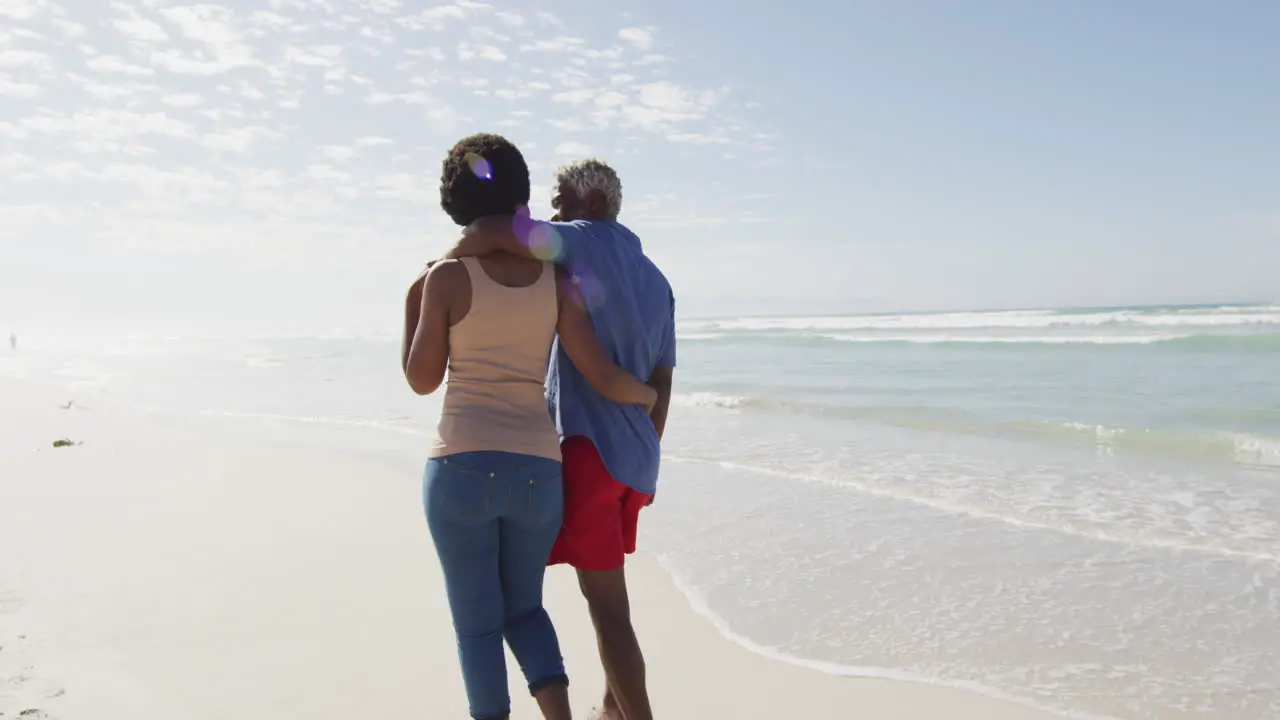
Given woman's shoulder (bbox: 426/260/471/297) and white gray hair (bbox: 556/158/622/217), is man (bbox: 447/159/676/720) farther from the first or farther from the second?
woman's shoulder (bbox: 426/260/471/297)

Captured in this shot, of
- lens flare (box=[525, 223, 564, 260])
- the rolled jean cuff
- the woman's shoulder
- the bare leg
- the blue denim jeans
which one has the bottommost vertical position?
the bare leg

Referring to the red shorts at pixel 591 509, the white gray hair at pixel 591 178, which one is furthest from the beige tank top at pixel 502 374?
the white gray hair at pixel 591 178

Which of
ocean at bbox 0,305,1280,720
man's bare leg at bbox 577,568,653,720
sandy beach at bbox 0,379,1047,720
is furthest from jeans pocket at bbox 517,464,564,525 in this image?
ocean at bbox 0,305,1280,720

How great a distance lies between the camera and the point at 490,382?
2.18m

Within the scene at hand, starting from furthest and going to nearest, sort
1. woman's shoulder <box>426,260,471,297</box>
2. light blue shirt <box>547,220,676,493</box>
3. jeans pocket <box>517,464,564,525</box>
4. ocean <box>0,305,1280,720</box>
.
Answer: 1. ocean <box>0,305,1280,720</box>
2. light blue shirt <box>547,220,676,493</box>
3. jeans pocket <box>517,464,564,525</box>
4. woman's shoulder <box>426,260,471,297</box>

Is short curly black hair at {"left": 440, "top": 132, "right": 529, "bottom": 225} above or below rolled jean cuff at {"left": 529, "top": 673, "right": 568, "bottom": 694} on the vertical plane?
above

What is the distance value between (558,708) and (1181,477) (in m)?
6.74

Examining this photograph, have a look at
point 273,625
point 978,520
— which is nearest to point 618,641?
point 273,625

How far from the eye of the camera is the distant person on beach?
211cm

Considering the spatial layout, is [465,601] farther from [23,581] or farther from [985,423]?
[985,423]

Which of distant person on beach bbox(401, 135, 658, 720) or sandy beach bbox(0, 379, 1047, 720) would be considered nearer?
distant person on beach bbox(401, 135, 658, 720)

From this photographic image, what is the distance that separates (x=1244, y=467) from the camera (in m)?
7.69

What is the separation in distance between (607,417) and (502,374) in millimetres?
334

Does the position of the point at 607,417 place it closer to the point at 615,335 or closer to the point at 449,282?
the point at 615,335
